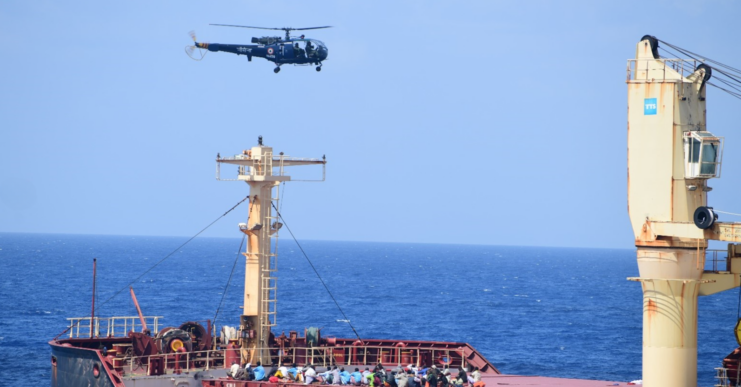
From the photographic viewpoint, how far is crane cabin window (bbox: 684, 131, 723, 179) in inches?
1082

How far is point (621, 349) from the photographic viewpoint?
7588cm

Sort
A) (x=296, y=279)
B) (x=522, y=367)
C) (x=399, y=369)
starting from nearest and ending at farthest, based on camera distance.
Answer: (x=399, y=369), (x=522, y=367), (x=296, y=279)

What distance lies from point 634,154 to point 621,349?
166 ft

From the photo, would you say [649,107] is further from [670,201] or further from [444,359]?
[444,359]

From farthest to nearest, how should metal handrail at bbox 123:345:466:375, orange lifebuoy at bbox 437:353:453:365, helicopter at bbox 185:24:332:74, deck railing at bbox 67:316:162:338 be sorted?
helicopter at bbox 185:24:332:74
deck railing at bbox 67:316:162:338
orange lifebuoy at bbox 437:353:453:365
metal handrail at bbox 123:345:466:375

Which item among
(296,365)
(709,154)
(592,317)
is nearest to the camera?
(709,154)

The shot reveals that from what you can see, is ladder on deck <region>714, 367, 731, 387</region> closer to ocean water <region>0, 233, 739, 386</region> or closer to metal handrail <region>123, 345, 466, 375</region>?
metal handrail <region>123, 345, 466, 375</region>

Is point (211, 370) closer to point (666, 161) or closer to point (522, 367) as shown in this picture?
point (666, 161)

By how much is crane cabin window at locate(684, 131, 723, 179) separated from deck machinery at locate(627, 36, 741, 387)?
3 cm

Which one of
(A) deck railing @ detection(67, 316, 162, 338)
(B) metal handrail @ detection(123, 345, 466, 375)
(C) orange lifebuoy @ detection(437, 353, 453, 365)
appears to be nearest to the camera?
(B) metal handrail @ detection(123, 345, 466, 375)

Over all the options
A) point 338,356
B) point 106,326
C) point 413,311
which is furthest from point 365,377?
point 413,311

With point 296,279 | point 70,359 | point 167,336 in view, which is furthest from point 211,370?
point 296,279

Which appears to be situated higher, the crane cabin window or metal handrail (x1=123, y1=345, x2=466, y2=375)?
the crane cabin window

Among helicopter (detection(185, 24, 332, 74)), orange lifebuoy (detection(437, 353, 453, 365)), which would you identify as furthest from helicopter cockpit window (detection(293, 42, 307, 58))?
orange lifebuoy (detection(437, 353, 453, 365))
